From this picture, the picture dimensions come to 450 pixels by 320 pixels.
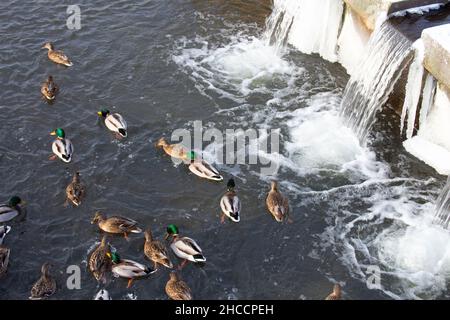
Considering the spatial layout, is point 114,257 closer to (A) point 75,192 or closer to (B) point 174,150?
(A) point 75,192

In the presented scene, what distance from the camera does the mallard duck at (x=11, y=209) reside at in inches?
496

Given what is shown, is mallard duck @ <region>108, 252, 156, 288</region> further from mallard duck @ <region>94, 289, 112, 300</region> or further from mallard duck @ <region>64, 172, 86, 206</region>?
mallard duck @ <region>64, 172, 86, 206</region>

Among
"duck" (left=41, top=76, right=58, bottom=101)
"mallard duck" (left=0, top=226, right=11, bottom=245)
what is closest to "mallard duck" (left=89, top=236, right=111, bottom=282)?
"mallard duck" (left=0, top=226, right=11, bottom=245)

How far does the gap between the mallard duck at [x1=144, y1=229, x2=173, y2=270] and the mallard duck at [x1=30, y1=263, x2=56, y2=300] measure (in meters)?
1.97

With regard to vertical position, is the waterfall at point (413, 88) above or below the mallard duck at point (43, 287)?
above

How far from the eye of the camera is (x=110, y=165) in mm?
14188

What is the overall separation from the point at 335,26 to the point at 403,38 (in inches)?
139

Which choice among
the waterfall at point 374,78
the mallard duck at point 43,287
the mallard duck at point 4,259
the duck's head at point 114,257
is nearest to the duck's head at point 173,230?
the duck's head at point 114,257

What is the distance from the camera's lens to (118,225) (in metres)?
12.2

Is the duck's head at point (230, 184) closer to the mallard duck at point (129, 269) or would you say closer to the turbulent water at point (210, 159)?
the turbulent water at point (210, 159)

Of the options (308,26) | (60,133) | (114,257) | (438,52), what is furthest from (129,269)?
(308,26)

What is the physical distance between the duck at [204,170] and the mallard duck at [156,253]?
7.74 feet
